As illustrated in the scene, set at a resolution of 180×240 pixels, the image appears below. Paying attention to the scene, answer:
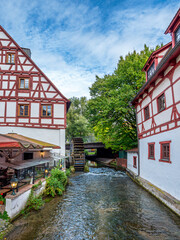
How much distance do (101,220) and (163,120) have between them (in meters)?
5.38

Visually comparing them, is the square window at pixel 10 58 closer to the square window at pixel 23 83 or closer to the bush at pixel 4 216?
the square window at pixel 23 83

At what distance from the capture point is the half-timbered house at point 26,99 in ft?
44.7

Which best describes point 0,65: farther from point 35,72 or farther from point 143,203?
point 143,203

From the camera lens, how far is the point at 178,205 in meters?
6.08

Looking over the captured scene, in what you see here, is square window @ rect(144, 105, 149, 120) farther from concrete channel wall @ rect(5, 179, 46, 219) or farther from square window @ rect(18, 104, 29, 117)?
square window @ rect(18, 104, 29, 117)

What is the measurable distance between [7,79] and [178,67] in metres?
12.9

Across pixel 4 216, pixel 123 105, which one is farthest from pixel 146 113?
pixel 4 216

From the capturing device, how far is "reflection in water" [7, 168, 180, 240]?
494 centimetres

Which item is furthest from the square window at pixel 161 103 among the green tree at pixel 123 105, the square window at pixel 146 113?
the green tree at pixel 123 105

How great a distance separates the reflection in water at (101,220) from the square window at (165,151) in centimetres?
204

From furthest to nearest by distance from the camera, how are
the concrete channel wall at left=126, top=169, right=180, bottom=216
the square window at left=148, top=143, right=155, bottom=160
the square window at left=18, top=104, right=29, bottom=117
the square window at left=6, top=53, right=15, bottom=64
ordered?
1. the square window at left=6, top=53, right=15, bottom=64
2. the square window at left=18, top=104, right=29, bottom=117
3. the square window at left=148, top=143, right=155, bottom=160
4. the concrete channel wall at left=126, top=169, right=180, bottom=216

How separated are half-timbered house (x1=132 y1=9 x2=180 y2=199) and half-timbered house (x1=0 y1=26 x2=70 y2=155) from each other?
7.19m

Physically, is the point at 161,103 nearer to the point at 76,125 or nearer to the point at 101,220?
the point at 101,220

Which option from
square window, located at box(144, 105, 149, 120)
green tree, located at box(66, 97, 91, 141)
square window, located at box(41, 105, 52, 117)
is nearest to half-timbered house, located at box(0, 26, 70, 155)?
square window, located at box(41, 105, 52, 117)
